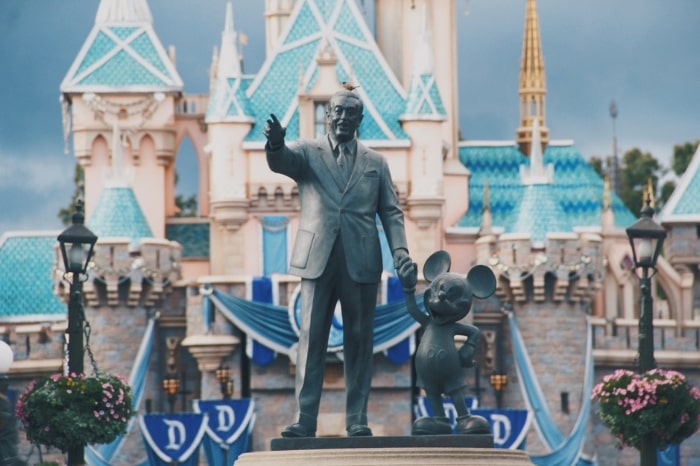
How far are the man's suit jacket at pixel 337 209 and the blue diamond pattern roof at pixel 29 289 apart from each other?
34.5 m

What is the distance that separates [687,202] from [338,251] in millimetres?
35371

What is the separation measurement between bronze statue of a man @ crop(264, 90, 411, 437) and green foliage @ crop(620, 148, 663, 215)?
5656 centimetres

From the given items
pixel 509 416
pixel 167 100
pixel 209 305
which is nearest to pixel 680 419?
pixel 509 416

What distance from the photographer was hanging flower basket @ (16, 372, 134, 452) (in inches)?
1313

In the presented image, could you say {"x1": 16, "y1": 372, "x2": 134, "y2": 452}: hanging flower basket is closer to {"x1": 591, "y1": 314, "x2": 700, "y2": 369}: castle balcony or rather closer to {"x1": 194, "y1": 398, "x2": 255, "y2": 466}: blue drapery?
{"x1": 194, "y1": 398, "x2": 255, "y2": 466}: blue drapery

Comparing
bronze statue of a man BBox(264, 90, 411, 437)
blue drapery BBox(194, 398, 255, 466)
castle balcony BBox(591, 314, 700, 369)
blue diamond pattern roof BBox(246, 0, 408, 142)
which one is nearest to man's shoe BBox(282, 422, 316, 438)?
bronze statue of a man BBox(264, 90, 411, 437)

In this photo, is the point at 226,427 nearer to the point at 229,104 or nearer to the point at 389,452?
the point at 229,104

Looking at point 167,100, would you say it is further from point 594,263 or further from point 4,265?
point 594,263

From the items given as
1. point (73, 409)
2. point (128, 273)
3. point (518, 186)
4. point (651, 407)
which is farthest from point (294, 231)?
point (651, 407)

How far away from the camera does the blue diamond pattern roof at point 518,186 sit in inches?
2217

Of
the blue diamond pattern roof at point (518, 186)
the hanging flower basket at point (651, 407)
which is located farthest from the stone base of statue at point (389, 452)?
the blue diamond pattern roof at point (518, 186)

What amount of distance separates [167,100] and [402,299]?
8.24 meters

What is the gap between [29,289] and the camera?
57.3m

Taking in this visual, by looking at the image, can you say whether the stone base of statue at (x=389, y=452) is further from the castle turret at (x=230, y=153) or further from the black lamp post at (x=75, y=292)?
the castle turret at (x=230, y=153)
